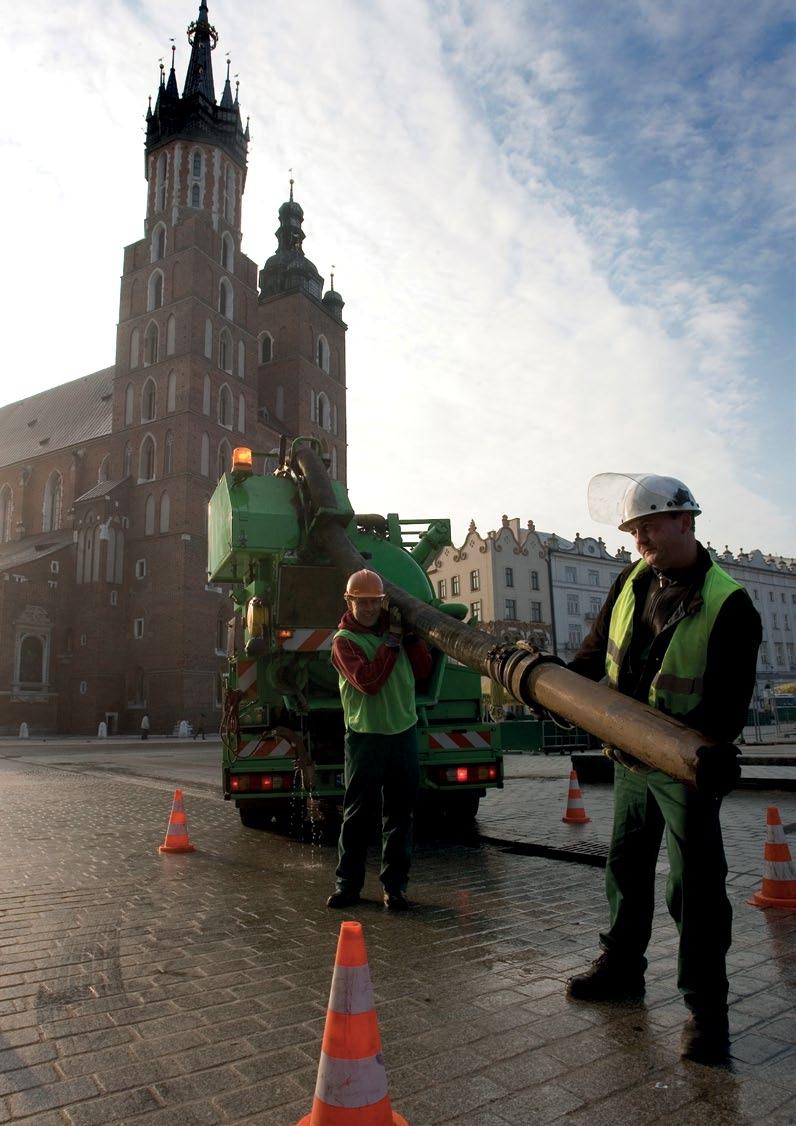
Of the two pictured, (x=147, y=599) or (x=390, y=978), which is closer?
(x=390, y=978)

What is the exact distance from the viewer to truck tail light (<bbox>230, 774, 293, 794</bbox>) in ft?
20.9

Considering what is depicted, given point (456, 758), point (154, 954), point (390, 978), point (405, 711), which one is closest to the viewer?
point (390, 978)

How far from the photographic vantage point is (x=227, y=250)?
155 ft

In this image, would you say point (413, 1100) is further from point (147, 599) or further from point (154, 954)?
point (147, 599)

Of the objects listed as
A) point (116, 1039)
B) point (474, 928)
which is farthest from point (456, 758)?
point (116, 1039)

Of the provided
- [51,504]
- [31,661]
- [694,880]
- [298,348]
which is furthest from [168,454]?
[694,880]

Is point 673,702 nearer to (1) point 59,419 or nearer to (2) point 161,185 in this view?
(2) point 161,185

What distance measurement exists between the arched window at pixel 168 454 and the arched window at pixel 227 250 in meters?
12.1

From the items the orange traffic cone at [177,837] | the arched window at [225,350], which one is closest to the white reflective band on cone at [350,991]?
the orange traffic cone at [177,837]

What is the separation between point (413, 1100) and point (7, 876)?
4.36m

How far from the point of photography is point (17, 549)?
48.8m

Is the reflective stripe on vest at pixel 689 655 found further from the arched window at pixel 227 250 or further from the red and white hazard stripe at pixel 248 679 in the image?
the arched window at pixel 227 250

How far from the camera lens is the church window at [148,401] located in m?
43.8

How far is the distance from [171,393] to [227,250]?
11035mm
